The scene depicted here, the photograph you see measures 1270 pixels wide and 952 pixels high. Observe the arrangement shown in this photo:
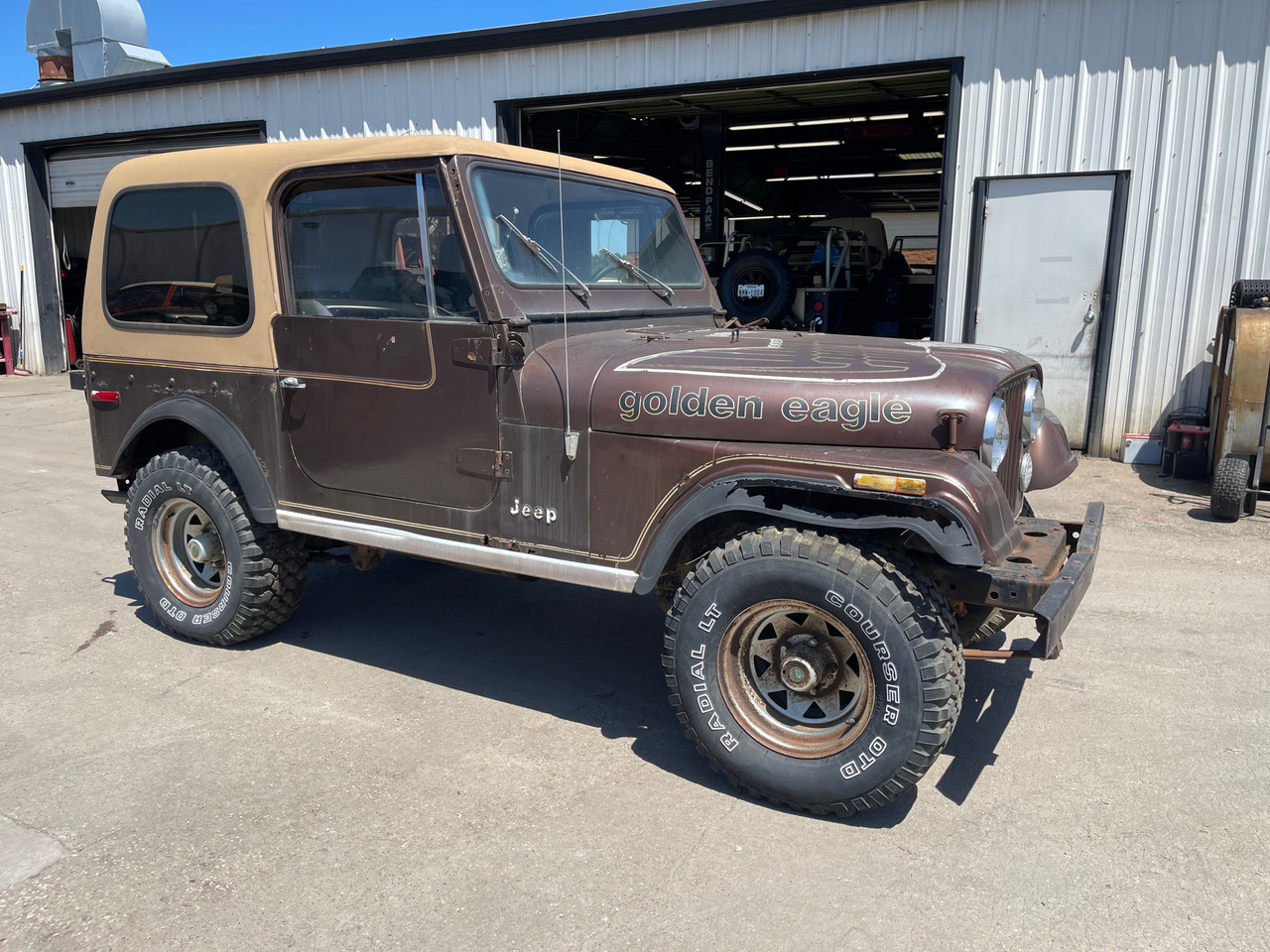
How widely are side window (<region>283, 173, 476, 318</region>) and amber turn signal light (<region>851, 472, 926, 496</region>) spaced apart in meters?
1.53

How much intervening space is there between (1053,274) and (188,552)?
7400 mm

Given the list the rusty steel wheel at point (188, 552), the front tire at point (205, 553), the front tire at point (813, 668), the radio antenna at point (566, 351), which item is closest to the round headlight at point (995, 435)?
the front tire at point (813, 668)

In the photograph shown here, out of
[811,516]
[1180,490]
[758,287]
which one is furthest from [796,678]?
[758,287]

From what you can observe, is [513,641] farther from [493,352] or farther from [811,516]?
[811,516]

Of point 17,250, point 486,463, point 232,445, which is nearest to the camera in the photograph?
point 486,463

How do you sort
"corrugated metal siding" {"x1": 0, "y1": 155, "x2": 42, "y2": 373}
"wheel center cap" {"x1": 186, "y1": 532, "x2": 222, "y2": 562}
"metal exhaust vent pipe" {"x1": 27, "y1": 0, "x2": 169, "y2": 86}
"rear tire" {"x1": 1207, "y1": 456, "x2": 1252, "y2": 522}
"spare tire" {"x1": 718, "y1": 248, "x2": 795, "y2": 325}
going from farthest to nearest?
"metal exhaust vent pipe" {"x1": 27, "y1": 0, "x2": 169, "y2": 86}
"corrugated metal siding" {"x1": 0, "y1": 155, "x2": 42, "y2": 373}
"spare tire" {"x1": 718, "y1": 248, "x2": 795, "y2": 325}
"rear tire" {"x1": 1207, "y1": 456, "x2": 1252, "y2": 522}
"wheel center cap" {"x1": 186, "y1": 532, "x2": 222, "y2": 562}

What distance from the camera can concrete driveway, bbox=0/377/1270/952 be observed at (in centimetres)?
247

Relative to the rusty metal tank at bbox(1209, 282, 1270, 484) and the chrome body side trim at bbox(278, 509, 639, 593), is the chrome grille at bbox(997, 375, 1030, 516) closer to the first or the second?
the chrome body side trim at bbox(278, 509, 639, 593)

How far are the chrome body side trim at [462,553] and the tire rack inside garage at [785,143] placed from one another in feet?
21.7

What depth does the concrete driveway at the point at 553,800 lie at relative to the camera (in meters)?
2.47

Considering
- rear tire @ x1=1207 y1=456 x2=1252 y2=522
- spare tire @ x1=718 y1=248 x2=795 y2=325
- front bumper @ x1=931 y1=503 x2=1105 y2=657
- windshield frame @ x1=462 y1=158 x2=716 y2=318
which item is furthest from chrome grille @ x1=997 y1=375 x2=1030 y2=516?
spare tire @ x1=718 y1=248 x2=795 y2=325

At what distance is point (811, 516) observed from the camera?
287 cm

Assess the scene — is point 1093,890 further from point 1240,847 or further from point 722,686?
point 722,686

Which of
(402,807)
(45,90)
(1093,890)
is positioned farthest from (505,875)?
(45,90)
